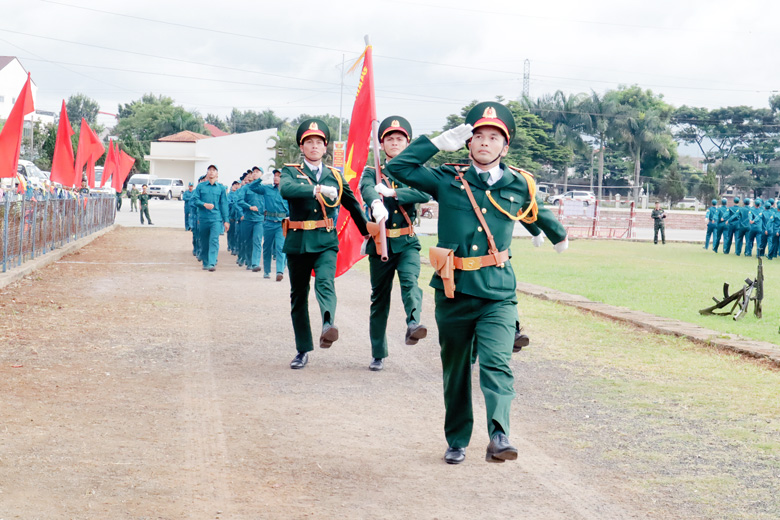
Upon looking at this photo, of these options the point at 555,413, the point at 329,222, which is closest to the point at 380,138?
the point at 329,222

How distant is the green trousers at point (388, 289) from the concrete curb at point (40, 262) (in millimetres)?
7624

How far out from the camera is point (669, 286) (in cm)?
1753

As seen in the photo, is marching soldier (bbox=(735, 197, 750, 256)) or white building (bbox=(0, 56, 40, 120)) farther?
white building (bbox=(0, 56, 40, 120))

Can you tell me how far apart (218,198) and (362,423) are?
1252 centimetres

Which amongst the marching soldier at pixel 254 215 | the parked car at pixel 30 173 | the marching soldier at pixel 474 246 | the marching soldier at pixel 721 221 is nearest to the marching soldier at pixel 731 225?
the marching soldier at pixel 721 221

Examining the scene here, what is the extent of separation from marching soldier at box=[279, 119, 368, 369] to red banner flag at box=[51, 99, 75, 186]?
44.8 feet

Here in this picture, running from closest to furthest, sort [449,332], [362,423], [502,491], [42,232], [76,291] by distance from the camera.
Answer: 1. [502,491]
2. [449,332]
3. [362,423]
4. [76,291]
5. [42,232]

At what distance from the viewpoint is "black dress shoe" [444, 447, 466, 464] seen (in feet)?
17.3

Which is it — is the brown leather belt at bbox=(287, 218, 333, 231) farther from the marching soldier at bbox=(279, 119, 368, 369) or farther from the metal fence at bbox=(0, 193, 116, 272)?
the metal fence at bbox=(0, 193, 116, 272)

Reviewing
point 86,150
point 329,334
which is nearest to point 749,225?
point 86,150

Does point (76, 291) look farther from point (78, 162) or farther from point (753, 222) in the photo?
point (753, 222)

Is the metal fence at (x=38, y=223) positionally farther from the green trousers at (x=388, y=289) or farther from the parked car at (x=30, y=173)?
the green trousers at (x=388, y=289)

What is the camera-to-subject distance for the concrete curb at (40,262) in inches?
564

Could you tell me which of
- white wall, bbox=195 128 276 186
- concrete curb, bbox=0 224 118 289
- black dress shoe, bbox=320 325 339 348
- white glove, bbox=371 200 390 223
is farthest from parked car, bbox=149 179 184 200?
white glove, bbox=371 200 390 223
